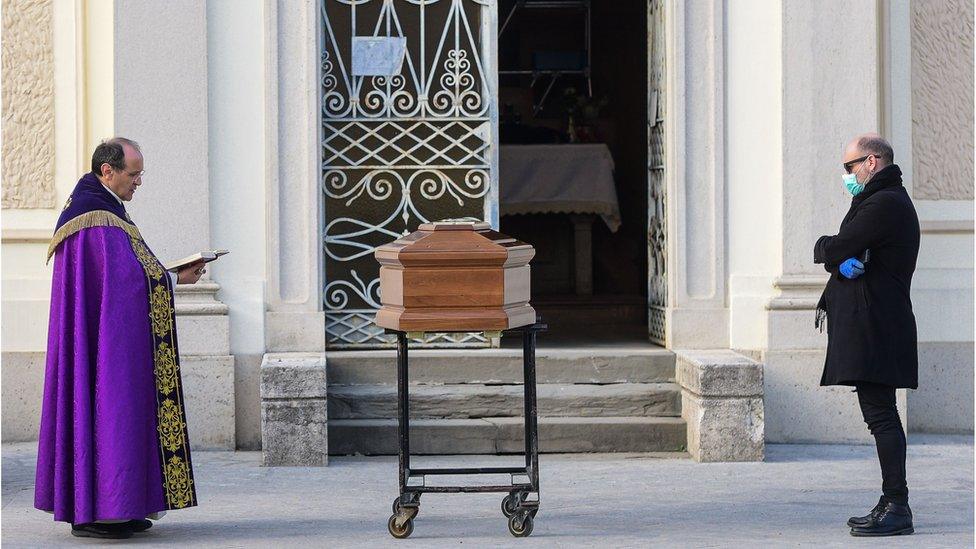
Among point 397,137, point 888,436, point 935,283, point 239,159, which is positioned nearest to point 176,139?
point 239,159

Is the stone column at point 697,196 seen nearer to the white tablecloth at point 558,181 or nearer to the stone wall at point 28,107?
the white tablecloth at point 558,181

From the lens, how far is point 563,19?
15.6m

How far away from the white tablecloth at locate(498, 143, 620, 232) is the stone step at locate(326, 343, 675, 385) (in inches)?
134

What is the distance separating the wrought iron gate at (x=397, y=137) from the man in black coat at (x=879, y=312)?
10.8 feet

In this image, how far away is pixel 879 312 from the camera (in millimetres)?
7070

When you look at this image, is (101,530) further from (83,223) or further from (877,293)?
(877,293)

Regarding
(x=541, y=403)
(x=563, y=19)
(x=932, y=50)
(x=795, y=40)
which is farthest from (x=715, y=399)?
(x=563, y=19)

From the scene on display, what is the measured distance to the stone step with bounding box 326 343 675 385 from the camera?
954cm

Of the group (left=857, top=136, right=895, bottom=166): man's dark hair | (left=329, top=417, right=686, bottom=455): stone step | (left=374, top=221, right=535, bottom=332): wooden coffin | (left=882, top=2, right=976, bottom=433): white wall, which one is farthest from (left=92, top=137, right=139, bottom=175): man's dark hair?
(left=882, top=2, right=976, bottom=433): white wall

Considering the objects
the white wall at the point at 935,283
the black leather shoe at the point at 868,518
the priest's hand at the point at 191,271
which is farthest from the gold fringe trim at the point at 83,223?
the white wall at the point at 935,283

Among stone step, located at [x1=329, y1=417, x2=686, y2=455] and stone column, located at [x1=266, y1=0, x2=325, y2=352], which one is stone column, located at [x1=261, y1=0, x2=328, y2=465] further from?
stone step, located at [x1=329, y1=417, x2=686, y2=455]

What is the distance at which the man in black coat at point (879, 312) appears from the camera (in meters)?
7.03

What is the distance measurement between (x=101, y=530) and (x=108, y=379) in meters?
0.75

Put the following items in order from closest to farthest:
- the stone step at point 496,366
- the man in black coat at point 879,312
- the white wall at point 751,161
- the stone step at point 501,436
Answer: the man in black coat at point 879,312
the stone step at point 501,436
the stone step at point 496,366
the white wall at point 751,161
